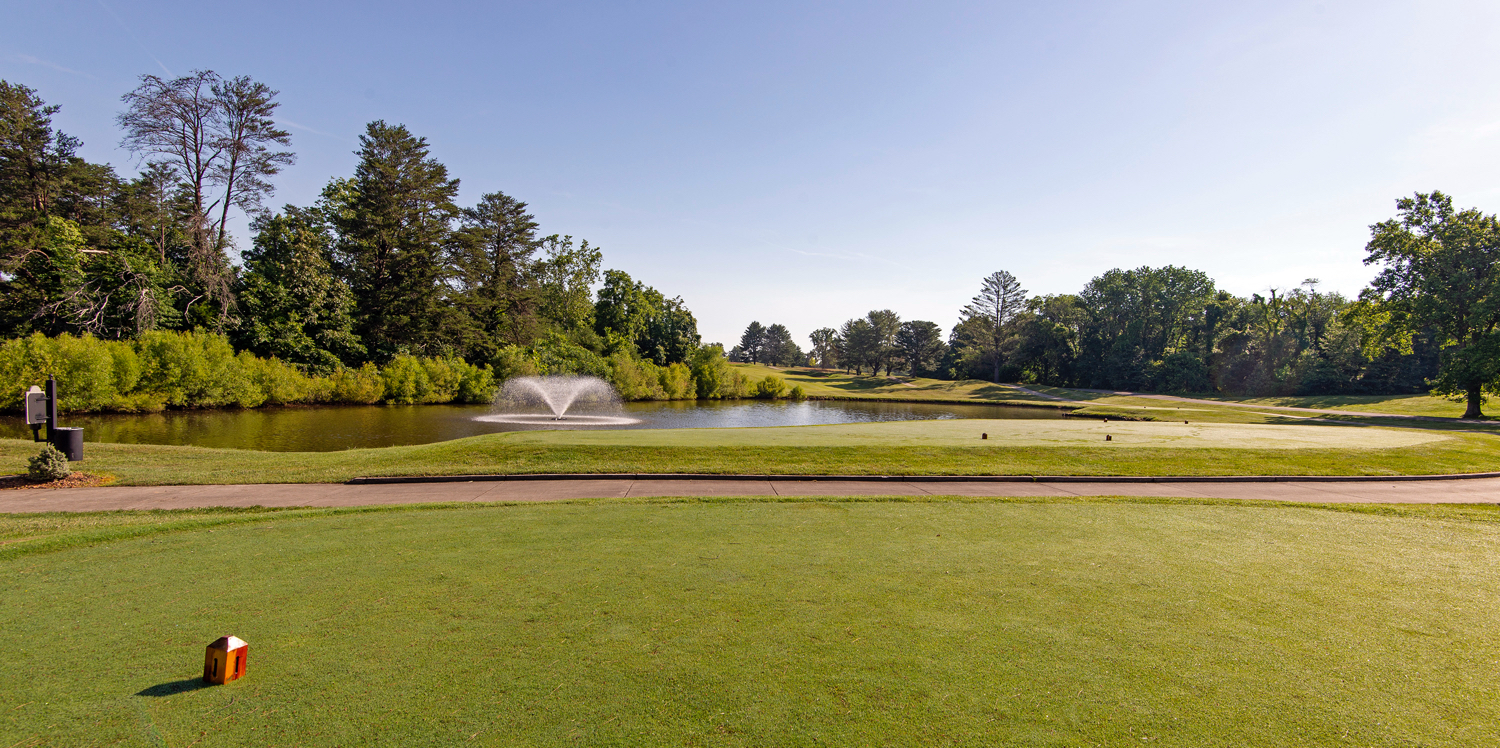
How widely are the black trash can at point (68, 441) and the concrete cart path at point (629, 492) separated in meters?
2.15

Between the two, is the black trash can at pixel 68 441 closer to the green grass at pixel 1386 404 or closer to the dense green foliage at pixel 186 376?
the dense green foliage at pixel 186 376

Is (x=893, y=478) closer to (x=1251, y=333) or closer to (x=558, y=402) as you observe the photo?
(x=558, y=402)

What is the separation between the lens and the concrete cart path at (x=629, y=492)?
10.4m

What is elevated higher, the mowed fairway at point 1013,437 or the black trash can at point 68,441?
the black trash can at point 68,441

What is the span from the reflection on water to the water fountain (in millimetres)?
1743

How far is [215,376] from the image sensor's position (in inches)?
1241

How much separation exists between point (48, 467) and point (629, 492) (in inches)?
467

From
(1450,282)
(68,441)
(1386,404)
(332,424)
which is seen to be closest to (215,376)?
(332,424)

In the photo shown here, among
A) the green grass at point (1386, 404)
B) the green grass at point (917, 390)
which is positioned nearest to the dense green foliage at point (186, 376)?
the green grass at point (917, 390)

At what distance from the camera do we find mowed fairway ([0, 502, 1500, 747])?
3.23 metres

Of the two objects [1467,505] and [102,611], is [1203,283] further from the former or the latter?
[102,611]

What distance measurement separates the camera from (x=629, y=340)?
6519 centimetres

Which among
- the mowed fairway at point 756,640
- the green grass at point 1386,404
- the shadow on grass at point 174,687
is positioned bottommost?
the green grass at point 1386,404

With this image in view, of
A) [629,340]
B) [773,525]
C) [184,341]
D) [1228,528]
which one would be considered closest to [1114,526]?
[1228,528]
